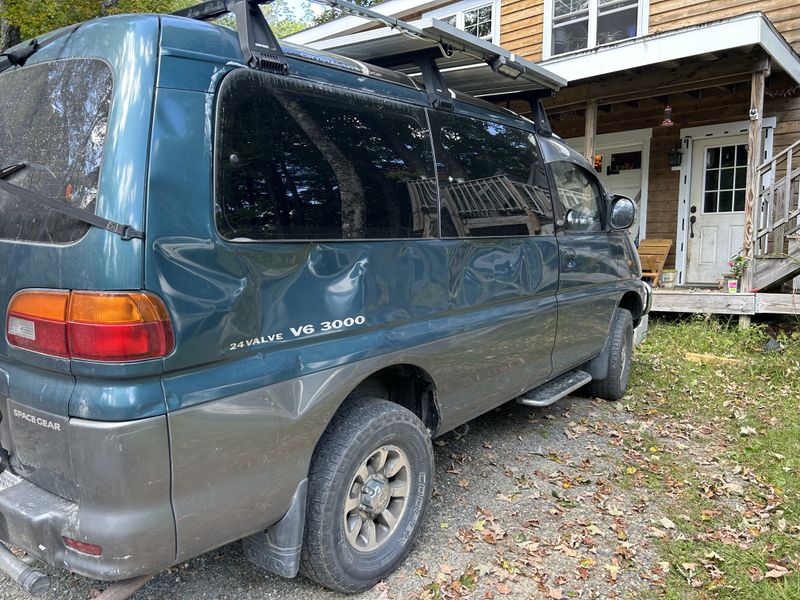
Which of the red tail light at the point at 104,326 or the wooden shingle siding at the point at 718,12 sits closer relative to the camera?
the red tail light at the point at 104,326

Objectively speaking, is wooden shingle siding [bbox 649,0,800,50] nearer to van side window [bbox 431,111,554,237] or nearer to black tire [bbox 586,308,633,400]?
black tire [bbox 586,308,633,400]

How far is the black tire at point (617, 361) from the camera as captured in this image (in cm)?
494

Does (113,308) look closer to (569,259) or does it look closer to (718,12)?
(569,259)

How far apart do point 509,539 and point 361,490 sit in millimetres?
962

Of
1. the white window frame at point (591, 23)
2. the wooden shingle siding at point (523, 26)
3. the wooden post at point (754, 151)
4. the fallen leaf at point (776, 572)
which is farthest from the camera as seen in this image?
the wooden shingle siding at point (523, 26)

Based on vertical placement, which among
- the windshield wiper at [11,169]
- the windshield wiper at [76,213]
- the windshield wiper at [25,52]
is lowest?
the windshield wiper at [76,213]

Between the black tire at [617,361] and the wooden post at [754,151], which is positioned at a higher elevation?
the wooden post at [754,151]

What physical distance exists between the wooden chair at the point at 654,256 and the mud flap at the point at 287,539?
8.73 meters

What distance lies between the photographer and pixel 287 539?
7.09 feet

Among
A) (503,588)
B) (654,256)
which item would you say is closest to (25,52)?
(503,588)

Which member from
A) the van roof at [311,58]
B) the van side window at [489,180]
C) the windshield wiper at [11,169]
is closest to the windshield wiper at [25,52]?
the windshield wiper at [11,169]

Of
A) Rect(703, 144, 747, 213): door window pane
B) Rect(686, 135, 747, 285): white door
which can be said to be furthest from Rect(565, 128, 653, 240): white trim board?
Rect(703, 144, 747, 213): door window pane

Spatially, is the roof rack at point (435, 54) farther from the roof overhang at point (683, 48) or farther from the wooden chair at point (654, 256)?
the wooden chair at point (654, 256)

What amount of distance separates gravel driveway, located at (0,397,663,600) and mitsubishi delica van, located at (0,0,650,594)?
0.27 metres
